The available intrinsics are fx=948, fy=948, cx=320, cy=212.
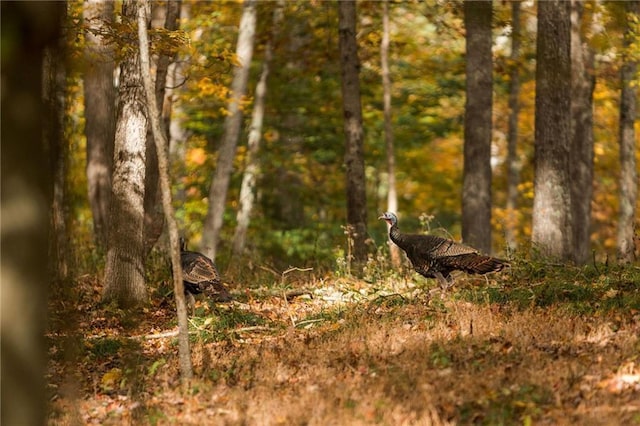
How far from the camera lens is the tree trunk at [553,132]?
1658 centimetres

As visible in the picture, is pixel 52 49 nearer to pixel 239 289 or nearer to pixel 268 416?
pixel 268 416

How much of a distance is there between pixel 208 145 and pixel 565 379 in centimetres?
2327

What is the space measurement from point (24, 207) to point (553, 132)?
1209 centimetres

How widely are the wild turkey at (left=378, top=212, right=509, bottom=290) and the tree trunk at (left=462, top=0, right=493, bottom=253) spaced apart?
6503 mm

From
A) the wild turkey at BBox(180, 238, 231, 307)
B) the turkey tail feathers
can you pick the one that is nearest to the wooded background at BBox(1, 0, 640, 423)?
the wild turkey at BBox(180, 238, 231, 307)

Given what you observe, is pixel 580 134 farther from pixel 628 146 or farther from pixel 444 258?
pixel 444 258

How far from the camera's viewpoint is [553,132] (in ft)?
54.7

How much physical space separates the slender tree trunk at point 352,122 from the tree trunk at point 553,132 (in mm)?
3368

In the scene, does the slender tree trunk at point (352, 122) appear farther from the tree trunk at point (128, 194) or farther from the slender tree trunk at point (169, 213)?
the slender tree trunk at point (169, 213)

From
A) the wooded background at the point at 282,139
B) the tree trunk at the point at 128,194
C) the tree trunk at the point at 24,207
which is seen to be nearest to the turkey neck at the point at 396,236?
the wooded background at the point at 282,139

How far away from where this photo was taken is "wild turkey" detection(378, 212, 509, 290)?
11891 millimetres

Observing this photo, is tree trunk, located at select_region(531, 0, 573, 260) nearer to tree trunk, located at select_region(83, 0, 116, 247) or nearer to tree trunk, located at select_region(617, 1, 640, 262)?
tree trunk, located at select_region(617, 1, 640, 262)

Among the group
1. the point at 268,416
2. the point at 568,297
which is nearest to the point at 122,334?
the point at 268,416

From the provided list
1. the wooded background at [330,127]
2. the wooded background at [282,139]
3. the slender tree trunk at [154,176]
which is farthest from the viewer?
Result: the slender tree trunk at [154,176]
